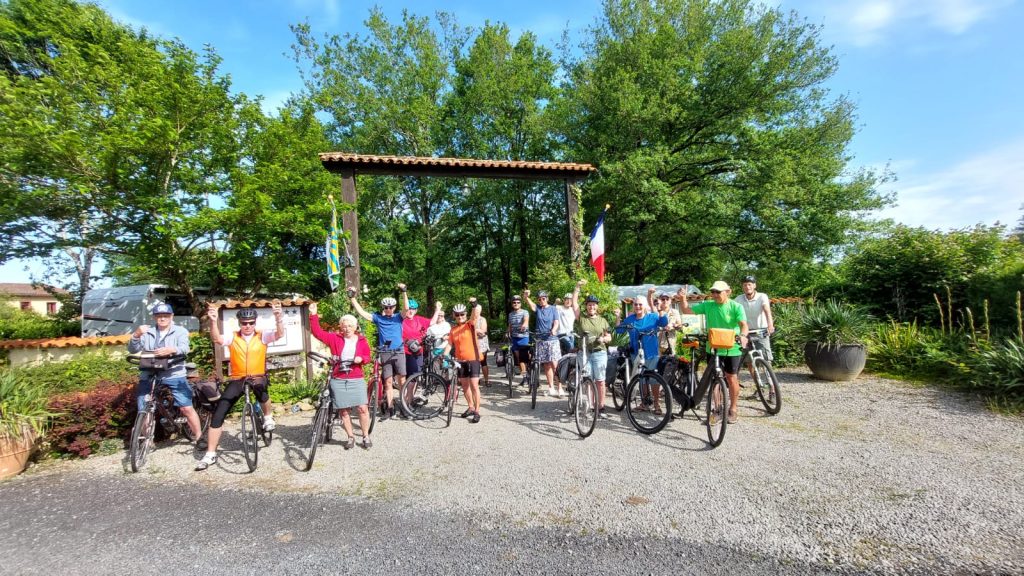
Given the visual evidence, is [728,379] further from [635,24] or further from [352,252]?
[635,24]

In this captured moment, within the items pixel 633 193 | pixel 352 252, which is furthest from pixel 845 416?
pixel 633 193

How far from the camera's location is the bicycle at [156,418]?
4551 mm

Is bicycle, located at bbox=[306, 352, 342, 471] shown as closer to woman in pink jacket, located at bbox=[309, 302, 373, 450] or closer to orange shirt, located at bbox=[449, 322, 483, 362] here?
woman in pink jacket, located at bbox=[309, 302, 373, 450]

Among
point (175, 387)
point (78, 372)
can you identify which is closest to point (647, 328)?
point (175, 387)

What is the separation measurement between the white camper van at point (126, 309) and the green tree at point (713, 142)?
49.4 feet

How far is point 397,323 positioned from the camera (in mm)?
6285

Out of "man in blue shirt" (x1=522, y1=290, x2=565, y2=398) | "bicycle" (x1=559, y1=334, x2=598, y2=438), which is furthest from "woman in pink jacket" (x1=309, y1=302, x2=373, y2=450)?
"man in blue shirt" (x1=522, y1=290, x2=565, y2=398)

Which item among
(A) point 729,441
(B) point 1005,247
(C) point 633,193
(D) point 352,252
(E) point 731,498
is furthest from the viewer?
(C) point 633,193

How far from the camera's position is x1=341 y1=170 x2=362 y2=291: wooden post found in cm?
897

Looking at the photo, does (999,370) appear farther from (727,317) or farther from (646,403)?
(646,403)

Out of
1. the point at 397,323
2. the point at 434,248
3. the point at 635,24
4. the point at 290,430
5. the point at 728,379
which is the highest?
the point at 635,24

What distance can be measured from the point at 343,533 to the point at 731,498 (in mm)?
2978

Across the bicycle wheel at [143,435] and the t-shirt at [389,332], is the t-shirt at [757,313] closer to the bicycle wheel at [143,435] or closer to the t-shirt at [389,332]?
the t-shirt at [389,332]

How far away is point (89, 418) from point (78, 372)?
73.3 inches
